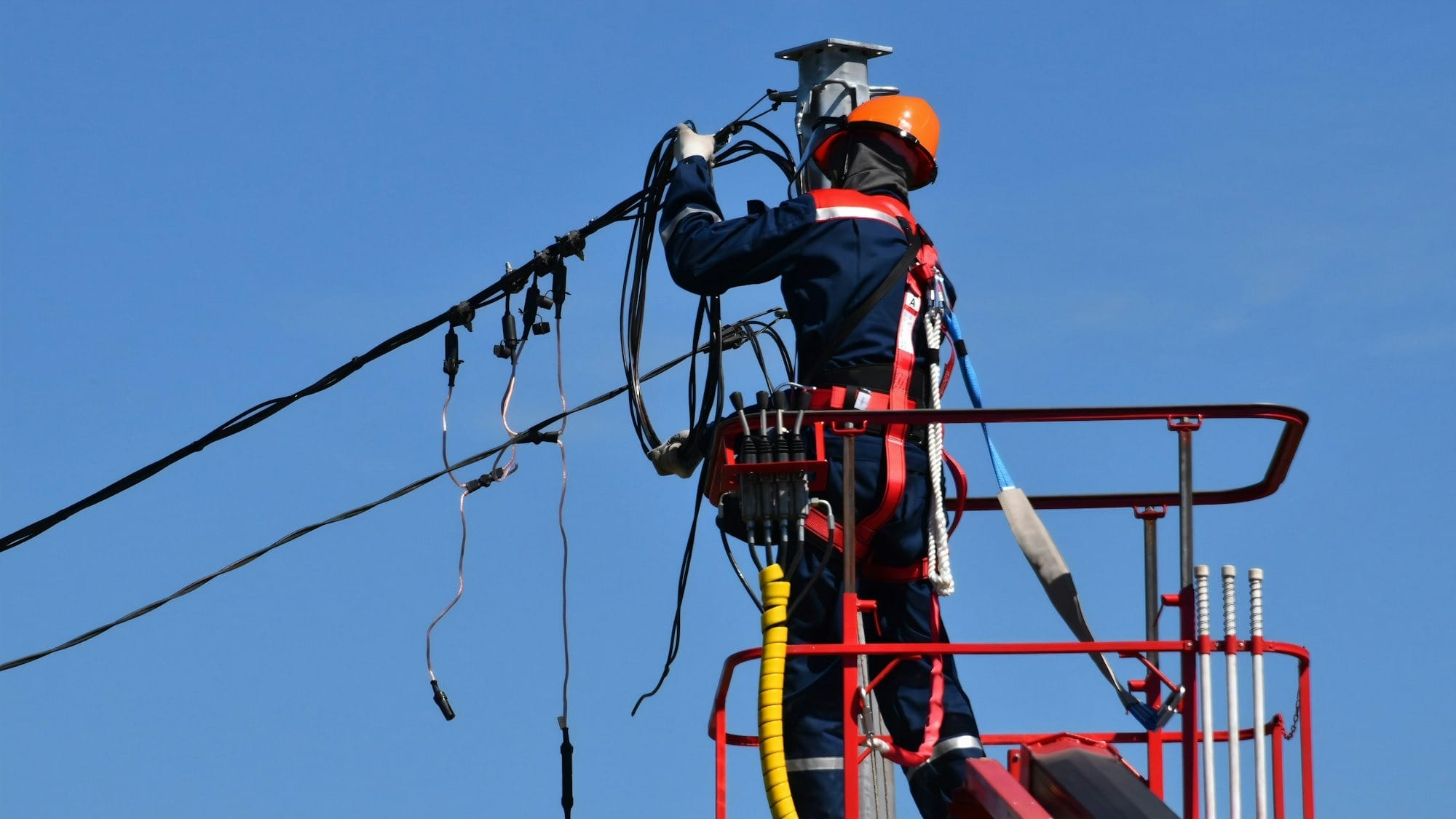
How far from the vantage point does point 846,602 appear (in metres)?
6.08

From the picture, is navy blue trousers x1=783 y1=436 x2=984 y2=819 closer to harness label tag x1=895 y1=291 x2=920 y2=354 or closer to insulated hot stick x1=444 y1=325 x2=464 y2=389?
harness label tag x1=895 y1=291 x2=920 y2=354

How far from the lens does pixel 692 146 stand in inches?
316

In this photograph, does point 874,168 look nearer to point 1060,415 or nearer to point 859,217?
point 859,217

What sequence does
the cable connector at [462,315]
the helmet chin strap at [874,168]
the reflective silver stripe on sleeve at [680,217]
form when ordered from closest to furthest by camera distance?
1. the reflective silver stripe on sleeve at [680,217]
2. the helmet chin strap at [874,168]
3. the cable connector at [462,315]

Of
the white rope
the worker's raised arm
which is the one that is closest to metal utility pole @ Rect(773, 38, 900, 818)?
the worker's raised arm

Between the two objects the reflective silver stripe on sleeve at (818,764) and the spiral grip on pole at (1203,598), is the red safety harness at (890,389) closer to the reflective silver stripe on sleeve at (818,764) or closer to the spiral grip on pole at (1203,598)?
the reflective silver stripe on sleeve at (818,764)

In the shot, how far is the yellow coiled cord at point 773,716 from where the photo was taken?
6.11 m

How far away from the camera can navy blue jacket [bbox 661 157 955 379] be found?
7199mm

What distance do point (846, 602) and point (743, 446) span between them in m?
0.67

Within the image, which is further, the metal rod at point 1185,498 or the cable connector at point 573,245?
the cable connector at point 573,245

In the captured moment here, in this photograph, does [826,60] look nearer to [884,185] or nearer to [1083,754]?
[884,185]

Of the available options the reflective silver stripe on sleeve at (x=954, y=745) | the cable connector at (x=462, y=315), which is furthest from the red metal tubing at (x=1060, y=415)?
the cable connector at (x=462, y=315)

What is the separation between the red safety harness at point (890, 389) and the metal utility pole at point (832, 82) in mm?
1224

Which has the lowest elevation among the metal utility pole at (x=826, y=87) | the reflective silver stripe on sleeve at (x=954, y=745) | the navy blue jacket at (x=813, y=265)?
the reflective silver stripe on sleeve at (x=954, y=745)
